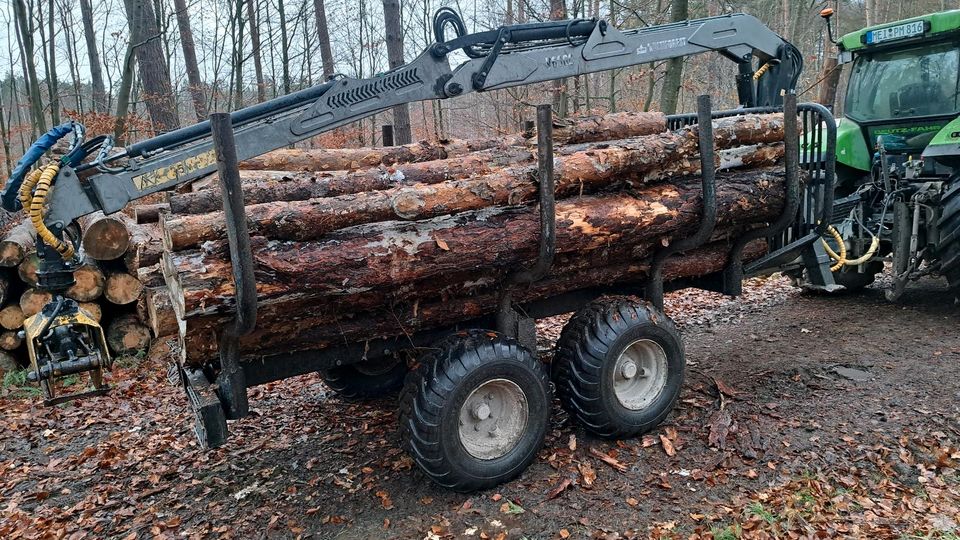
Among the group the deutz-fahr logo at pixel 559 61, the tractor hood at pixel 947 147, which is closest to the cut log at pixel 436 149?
the deutz-fahr logo at pixel 559 61

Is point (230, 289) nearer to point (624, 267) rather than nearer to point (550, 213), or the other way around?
point (550, 213)

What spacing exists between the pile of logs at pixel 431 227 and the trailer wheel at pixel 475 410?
0.39 metres

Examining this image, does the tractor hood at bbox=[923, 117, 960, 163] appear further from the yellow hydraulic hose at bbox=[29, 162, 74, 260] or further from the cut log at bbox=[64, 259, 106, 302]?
the cut log at bbox=[64, 259, 106, 302]

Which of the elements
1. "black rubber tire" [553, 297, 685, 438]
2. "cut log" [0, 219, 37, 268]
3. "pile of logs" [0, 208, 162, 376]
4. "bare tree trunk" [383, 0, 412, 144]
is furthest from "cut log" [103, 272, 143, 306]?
"bare tree trunk" [383, 0, 412, 144]

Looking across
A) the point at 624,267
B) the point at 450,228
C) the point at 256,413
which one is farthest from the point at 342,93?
the point at 256,413

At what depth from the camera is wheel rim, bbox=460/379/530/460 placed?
3963mm

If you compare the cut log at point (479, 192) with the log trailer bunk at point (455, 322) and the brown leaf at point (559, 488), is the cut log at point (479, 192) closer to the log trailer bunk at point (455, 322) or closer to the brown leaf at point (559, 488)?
the log trailer bunk at point (455, 322)

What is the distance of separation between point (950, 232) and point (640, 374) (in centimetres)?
364

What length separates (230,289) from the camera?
326cm

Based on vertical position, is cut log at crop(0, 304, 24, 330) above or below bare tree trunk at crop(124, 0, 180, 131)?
below

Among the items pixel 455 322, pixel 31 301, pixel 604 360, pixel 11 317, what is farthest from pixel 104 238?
pixel 604 360

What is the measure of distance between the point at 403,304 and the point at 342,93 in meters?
1.41

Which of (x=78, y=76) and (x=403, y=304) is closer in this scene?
(x=403, y=304)

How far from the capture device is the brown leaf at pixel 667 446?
4227 millimetres
